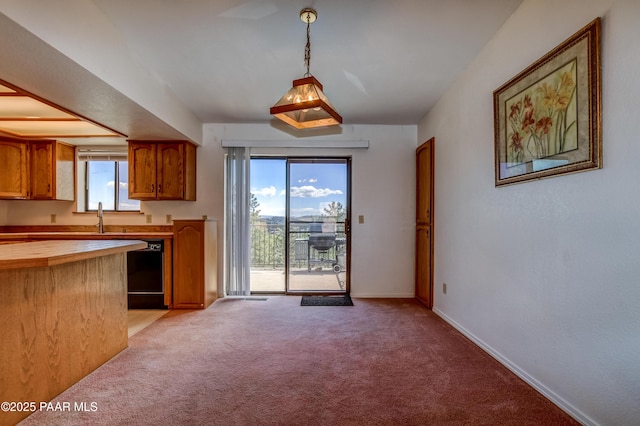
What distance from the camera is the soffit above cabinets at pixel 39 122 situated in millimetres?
2998

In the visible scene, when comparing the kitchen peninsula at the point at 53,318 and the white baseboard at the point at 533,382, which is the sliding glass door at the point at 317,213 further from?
the kitchen peninsula at the point at 53,318

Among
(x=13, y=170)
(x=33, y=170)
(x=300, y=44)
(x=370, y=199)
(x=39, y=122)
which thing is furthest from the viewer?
(x=370, y=199)

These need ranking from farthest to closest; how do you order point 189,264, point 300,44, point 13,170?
1. point 13,170
2. point 189,264
3. point 300,44

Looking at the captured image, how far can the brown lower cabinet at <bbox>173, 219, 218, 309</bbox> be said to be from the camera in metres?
3.76

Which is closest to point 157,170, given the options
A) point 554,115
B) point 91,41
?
point 91,41

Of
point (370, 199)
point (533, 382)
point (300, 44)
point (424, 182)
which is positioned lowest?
point (533, 382)

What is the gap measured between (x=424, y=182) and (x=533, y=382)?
8.40ft

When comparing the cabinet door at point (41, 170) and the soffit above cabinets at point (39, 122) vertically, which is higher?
the soffit above cabinets at point (39, 122)

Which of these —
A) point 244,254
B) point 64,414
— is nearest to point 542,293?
point 64,414

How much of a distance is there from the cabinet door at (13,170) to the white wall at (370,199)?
4.11 feet

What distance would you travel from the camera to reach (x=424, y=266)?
398 cm

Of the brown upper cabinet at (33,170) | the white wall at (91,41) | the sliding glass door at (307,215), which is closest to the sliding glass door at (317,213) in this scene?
the sliding glass door at (307,215)

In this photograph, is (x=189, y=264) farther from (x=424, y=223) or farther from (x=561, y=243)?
(x=561, y=243)

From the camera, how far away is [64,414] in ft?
5.77
